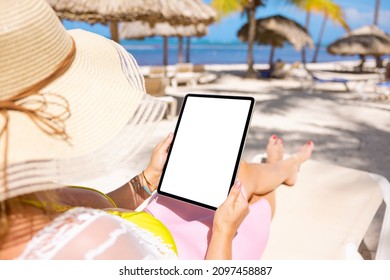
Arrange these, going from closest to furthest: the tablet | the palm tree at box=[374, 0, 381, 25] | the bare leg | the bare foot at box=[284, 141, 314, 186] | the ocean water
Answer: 1. the tablet
2. the bare leg
3. the bare foot at box=[284, 141, 314, 186]
4. the palm tree at box=[374, 0, 381, 25]
5. the ocean water

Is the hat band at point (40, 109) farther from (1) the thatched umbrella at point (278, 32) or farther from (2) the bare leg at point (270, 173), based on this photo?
(1) the thatched umbrella at point (278, 32)

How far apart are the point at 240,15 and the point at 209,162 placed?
16.7 m

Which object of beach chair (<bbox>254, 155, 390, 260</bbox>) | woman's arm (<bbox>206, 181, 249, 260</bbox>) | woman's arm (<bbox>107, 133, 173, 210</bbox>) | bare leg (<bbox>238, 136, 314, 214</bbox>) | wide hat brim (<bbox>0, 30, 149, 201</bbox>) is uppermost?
wide hat brim (<bbox>0, 30, 149, 201</bbox>)

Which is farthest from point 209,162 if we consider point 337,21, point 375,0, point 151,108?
point 375,0

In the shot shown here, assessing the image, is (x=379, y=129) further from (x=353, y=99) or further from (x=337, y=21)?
(x=337, y=21)

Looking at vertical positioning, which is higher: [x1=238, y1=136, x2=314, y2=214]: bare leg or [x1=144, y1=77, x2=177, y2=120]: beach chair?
[x1=238, y1=136, x2=314, y2=214]: bare leg

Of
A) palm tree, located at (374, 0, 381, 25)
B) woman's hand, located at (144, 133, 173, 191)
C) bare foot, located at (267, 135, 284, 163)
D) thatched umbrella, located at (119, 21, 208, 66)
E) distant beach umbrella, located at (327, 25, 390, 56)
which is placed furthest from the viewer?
palm tree, located at (374, 0, 381, 25)

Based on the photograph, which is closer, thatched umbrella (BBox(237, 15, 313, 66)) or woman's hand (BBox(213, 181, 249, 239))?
woman's hand (BBox(213, 181, 249, 239))

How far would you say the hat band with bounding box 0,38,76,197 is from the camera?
87 centimetres

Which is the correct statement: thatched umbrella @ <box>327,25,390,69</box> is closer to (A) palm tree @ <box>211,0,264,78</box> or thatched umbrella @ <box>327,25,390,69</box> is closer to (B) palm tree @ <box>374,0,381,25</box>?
(A) palm tree @ <box>211,0,264,78</box>

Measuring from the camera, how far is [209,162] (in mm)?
1542

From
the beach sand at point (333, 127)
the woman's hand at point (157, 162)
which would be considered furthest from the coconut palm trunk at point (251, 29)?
the woman's hand at point (157, 162)

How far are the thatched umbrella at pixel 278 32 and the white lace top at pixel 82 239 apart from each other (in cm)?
1522

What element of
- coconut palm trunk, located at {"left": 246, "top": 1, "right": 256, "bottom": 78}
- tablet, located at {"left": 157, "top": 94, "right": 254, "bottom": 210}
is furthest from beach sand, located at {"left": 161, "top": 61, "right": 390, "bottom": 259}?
coconut palm trunk, located at {"left": 246, "top": 1, "right": 256, "bottom": 78}
